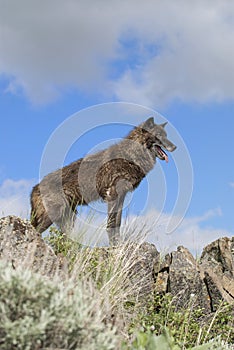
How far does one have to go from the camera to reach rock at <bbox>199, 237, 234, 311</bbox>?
9656 millimetres

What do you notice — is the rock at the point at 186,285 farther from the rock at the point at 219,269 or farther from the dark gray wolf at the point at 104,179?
the dark gray wolf at the point at 104,179

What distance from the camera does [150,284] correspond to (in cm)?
942

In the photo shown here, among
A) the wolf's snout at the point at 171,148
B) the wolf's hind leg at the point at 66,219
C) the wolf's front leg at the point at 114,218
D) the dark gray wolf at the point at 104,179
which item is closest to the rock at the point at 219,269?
the wolf's front leg at the point at 114,218

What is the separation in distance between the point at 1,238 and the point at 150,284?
130 inches

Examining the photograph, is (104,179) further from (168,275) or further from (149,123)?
(168,275)

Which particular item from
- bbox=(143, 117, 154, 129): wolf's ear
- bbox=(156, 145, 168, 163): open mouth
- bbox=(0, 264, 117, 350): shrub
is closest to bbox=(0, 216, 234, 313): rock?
bbox=(156, 145, 168, 163): open mouth

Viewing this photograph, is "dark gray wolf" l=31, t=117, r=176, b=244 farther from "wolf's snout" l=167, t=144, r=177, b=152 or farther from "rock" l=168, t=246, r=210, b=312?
"rock" l=168, t=246, r=210, b=312

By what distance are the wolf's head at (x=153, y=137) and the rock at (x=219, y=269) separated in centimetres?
210

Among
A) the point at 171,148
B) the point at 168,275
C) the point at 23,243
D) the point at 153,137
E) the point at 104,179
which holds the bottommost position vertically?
the point at 23,243

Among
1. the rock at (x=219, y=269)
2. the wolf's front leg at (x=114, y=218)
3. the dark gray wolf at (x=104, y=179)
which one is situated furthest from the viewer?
the dark gray wolf at (x=104, y=179)

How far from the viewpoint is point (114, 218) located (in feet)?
35.8

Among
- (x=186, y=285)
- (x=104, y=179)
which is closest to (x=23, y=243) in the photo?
(x=186, y=285)

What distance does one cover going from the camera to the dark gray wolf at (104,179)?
11211mm

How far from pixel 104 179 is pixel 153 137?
1.37 meters
